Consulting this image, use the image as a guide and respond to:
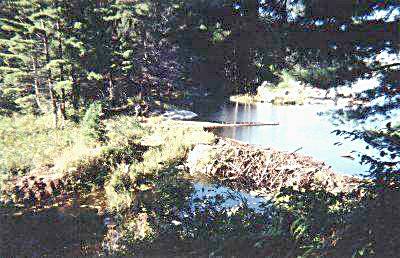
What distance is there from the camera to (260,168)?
13.9 meters

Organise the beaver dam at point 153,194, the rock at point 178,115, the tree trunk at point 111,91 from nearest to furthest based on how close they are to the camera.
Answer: the beaver dam at point 153,194 < the rock at point 178,115 < the tree trunk at point 111,91

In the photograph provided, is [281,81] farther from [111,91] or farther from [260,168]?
[111,91]

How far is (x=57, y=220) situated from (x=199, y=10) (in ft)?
22.9

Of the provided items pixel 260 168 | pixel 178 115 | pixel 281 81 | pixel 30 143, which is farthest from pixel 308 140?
pixel 30 143

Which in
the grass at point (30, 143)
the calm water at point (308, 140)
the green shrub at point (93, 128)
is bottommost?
the calm water at point (308, 140)

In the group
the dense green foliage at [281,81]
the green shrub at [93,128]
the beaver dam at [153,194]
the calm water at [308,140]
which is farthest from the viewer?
the calm water at [308,140]

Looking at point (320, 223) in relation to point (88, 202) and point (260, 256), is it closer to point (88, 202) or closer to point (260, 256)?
point (260, 256)

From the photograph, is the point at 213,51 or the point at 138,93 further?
the point at 138,93

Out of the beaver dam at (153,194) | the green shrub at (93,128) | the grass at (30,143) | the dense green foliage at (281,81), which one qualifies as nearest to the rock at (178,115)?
the grass at (30,143)

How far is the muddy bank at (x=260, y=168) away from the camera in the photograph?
12305 mm

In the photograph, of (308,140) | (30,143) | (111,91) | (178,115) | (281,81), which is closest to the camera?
(281,81)

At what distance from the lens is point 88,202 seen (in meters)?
11.6

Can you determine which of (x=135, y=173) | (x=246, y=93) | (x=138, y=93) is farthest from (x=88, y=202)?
(x=138, y=93)

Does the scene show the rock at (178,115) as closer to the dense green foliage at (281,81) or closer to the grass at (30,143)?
the grass at (30,143)
